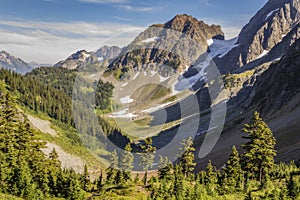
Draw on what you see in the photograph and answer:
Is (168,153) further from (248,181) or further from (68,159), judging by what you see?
(248,181)

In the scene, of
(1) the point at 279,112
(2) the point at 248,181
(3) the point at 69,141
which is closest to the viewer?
(2) the point at 248,181

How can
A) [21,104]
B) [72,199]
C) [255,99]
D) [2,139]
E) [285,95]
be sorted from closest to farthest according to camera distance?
[72,199], [2,139], [285,95], [21,104], [255,99]

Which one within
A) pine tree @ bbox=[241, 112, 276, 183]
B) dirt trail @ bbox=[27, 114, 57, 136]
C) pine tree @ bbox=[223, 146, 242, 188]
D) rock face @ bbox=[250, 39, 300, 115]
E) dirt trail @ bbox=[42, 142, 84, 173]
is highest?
rock face @ bbox=[250, 39, 300, 115]

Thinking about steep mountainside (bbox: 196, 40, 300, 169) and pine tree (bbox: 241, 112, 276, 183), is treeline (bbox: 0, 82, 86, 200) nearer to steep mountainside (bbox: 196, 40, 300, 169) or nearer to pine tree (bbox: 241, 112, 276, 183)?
pine tree (bbox: 241, 112, 276, 183)

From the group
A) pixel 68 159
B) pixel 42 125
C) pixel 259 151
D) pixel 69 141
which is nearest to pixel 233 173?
pixel 259 151

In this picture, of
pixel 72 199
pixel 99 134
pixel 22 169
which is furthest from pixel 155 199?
pixel 99 134

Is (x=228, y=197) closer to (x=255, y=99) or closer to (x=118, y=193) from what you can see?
(x=118, y=193)

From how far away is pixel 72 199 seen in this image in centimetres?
4344

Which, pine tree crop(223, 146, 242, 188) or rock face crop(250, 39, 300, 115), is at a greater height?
rock face crop(250, 39, 300, 115)

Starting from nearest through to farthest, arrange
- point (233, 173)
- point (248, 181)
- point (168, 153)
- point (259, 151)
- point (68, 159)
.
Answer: point (248, 181) → point (259, 151) → point (233, 173) → point (68, 159) → point (168, 153)

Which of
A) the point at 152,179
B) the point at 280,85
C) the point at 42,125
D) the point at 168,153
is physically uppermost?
the point at 280,85

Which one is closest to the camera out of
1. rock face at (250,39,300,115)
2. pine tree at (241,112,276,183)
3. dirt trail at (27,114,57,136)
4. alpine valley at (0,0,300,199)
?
alpine valley at (0,0,300,199)

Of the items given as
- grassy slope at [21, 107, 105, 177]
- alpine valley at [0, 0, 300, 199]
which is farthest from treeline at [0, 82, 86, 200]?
grassy slope at [21, 107, 105, 177]

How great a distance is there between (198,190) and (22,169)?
73.2ft
